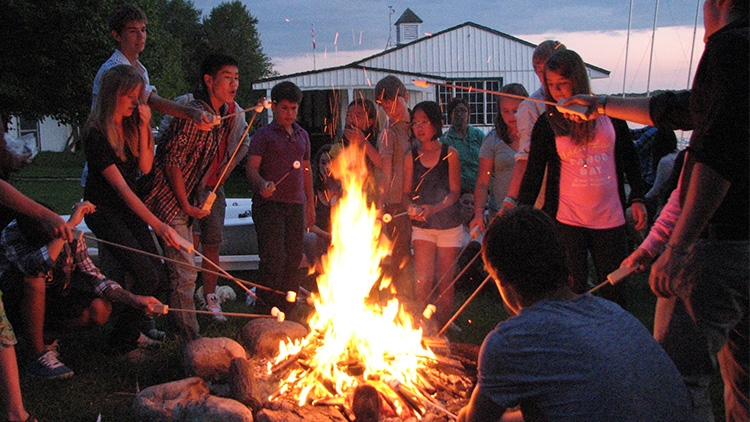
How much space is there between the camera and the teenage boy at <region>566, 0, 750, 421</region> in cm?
227

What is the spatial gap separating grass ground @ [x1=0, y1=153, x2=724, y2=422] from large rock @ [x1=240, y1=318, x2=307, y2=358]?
0.48 m

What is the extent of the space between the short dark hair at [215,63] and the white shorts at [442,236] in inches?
87.4

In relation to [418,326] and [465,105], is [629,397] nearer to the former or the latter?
[418,326]

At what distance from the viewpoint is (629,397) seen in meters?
1.91

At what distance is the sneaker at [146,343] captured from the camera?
15.6ft

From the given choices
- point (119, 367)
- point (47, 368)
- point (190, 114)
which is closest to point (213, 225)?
point (190, 114)

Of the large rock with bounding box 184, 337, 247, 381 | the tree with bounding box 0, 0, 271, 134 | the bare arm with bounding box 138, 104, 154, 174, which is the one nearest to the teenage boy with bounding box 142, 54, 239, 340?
the bare arm with bounding box 138, 104, 154, 174

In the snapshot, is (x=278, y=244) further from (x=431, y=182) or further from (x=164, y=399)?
(x=164, y=399)

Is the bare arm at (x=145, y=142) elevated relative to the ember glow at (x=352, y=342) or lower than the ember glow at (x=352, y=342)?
elevated

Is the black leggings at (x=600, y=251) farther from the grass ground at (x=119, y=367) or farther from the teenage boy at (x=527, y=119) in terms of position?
the grass ground at (x=119, y=367)

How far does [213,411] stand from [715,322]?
103 inches

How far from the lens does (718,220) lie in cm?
245

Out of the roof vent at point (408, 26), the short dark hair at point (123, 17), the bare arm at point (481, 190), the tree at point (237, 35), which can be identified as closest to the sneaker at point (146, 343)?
the short dark hair at point (123, 17)

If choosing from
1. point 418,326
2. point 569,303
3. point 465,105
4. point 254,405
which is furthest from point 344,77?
point 569,303
